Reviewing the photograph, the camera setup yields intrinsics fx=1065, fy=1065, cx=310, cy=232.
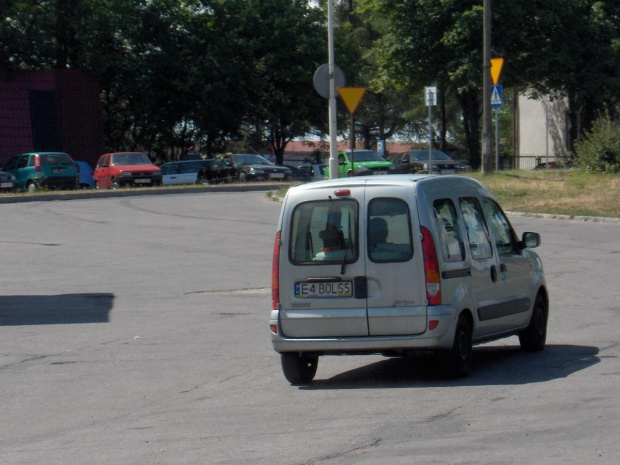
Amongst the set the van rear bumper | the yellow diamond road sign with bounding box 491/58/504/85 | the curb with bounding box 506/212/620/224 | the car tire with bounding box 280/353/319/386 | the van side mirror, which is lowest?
the curb with bounding box 506/212/620/224

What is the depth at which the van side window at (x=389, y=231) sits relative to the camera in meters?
8.26

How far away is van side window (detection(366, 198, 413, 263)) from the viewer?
826 centimetres

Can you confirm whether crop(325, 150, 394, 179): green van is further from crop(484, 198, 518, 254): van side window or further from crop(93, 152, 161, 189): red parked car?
crop(484, 198, 518, 254): van side window

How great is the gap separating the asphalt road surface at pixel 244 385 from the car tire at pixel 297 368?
0.16 meters

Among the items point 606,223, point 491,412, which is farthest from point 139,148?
point 491,412

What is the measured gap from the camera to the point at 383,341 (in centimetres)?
824

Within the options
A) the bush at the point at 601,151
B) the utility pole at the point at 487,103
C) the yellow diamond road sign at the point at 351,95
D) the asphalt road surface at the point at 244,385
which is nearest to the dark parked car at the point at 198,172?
the utility pole at the point at 487,103

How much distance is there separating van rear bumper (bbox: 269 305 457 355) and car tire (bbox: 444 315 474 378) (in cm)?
12

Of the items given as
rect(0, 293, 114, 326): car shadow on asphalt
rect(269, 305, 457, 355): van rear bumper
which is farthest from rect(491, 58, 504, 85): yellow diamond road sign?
rect(269, 305, 457, 355): van rear bumper

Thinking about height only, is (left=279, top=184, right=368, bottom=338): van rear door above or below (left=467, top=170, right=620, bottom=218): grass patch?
above

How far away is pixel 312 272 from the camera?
8453 mm

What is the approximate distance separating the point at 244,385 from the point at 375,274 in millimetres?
1393

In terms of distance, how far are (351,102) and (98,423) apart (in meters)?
19.0

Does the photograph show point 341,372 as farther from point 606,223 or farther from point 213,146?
point 213,146
